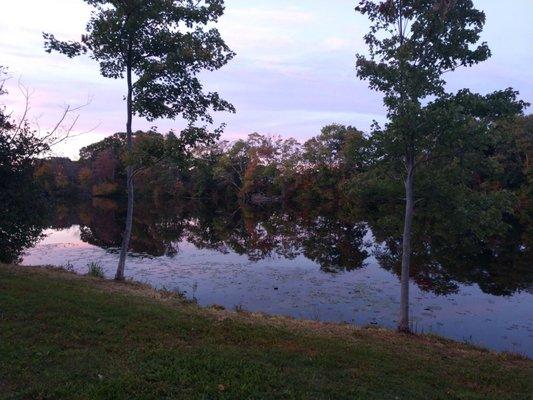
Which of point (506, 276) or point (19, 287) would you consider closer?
point (19, 287)

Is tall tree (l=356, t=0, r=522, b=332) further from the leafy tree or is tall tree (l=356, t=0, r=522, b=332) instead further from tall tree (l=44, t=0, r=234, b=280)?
the leafy tree

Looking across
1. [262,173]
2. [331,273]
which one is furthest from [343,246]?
[262,173]

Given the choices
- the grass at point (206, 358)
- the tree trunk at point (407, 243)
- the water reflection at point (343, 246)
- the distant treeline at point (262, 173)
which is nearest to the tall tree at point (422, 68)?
the tree trunk at point (407, 243)

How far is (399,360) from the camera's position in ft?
24.5

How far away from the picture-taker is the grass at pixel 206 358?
541 centimetres

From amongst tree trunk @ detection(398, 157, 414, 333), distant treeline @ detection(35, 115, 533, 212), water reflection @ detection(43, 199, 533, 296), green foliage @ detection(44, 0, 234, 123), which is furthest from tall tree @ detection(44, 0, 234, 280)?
distant treeline @ detection(35, 115, 533, 212)

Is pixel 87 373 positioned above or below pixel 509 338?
above

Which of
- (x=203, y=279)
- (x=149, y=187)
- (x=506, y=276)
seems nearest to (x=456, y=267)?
(x=506, y=276)

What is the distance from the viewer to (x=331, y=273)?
20.1 metres

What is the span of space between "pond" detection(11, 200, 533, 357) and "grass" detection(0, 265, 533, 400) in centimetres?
399

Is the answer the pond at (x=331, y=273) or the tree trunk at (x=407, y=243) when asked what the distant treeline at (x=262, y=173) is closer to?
the pond at (x=331, y=273)

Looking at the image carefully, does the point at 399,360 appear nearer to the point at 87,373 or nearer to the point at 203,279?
the point at 87,373

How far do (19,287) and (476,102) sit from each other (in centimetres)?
991

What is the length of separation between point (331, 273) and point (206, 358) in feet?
46.9
